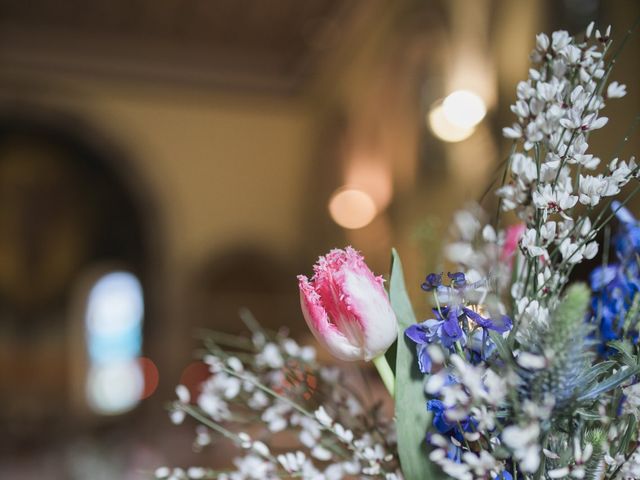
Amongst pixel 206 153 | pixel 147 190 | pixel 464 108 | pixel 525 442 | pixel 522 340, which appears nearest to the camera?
pixel 525 442

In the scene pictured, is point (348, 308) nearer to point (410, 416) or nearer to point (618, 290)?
point (410, 416)

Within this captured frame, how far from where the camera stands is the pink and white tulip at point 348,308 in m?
0.61

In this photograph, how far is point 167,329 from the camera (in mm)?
8406

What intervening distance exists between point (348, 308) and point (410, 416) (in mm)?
112

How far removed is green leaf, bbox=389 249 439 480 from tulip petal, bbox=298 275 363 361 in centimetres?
4

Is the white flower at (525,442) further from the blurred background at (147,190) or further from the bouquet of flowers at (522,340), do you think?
the blurred background at (147,190)

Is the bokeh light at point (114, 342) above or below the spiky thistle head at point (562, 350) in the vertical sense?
above

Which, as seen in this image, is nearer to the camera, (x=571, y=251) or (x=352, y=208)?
(x=571, y=251)

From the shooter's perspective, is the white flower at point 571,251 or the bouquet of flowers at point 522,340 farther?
the white flower at point 571,251

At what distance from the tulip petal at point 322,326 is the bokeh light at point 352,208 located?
5.65m

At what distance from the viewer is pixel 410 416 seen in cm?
63

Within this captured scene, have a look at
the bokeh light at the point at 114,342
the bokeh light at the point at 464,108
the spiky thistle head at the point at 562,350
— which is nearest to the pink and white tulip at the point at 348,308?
the spiky thistle head at the point at 562,350

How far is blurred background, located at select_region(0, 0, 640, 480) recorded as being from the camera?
25.3 feet

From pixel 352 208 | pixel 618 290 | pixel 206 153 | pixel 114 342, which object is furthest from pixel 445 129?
pixel 114 342
